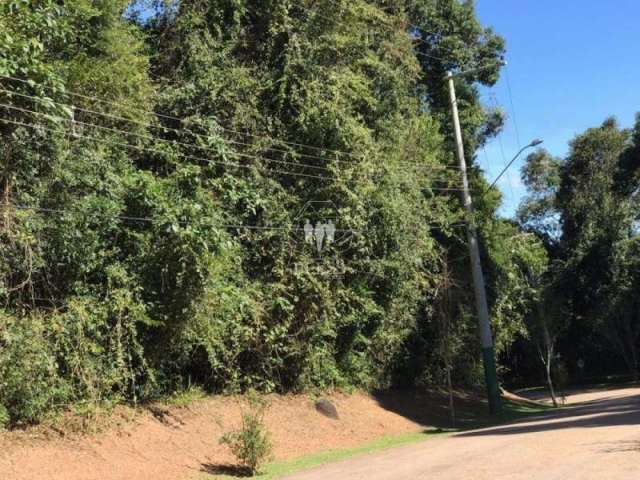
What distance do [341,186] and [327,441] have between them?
24.5 ft

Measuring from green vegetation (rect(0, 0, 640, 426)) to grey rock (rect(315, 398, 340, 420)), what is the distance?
0.75 metres

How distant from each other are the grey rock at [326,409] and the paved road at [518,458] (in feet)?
11.3

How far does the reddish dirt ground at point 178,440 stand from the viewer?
11875mm

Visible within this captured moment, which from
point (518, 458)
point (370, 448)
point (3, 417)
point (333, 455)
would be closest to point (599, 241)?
point (370, 448)

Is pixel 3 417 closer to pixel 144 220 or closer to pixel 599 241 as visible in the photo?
pixel 144 220

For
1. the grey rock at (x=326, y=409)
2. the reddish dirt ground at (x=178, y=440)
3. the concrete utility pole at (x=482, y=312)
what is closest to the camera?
the reddish dirt ground at (x=178, y=440)

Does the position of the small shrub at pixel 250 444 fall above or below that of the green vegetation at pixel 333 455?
above

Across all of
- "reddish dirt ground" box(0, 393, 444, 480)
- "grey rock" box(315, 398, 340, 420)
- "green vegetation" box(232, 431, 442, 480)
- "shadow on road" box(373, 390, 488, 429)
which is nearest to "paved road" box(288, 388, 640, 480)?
"green vegetation" box(232, 431, 442, 480)

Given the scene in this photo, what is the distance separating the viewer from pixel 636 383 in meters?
45.3

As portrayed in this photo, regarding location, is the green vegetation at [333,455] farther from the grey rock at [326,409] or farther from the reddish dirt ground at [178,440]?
the grey rock at [326,409]

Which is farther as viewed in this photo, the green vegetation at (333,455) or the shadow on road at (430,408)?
the shadow on road at (430,408)

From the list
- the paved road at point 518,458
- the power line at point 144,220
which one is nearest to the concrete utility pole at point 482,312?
the power line at point 144,220

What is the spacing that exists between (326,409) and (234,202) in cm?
708

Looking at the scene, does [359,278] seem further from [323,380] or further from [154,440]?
[154,440]
